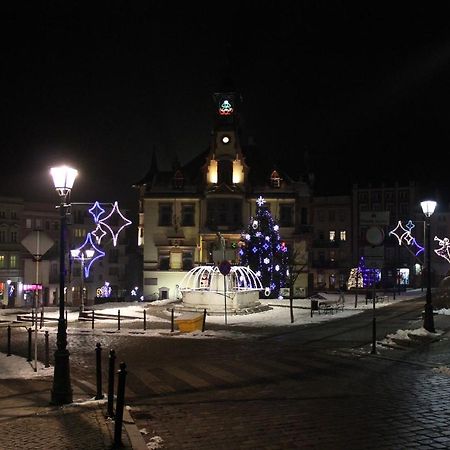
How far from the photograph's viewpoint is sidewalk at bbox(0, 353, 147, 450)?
894 cm

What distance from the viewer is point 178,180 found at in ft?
198

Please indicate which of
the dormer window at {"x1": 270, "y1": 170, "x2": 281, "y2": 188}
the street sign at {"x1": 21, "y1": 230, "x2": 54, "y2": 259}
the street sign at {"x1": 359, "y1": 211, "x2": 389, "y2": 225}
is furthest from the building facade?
the street sign at {"x1": 21, "y1": 230, "x2": 54, "y2": 259}

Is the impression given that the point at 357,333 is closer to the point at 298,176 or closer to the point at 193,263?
the point at 193,263

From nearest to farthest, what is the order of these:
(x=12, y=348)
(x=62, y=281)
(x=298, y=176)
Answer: (x=62, y=281) < (x=12, y=348) < (x=298, y=176)

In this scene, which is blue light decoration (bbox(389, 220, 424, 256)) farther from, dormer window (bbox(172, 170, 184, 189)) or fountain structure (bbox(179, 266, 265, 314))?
dormer window (bbox(172, 170, 184, 189))

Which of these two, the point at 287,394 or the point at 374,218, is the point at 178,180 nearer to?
the point at 374,218

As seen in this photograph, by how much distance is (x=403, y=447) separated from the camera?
8.49 metres

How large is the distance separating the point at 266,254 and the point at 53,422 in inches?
1609

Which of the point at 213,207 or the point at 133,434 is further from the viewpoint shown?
the point at 213,207

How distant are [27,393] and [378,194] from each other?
6959 centimetres

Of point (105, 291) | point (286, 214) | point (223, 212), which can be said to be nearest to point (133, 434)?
point (223, 212)

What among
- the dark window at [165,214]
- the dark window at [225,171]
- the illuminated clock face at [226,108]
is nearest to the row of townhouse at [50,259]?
the dark window at [165,214]

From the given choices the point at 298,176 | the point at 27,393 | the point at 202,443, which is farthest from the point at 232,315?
the point at 298,176

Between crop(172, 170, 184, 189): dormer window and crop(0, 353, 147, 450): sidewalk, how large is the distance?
4625 centimetres
